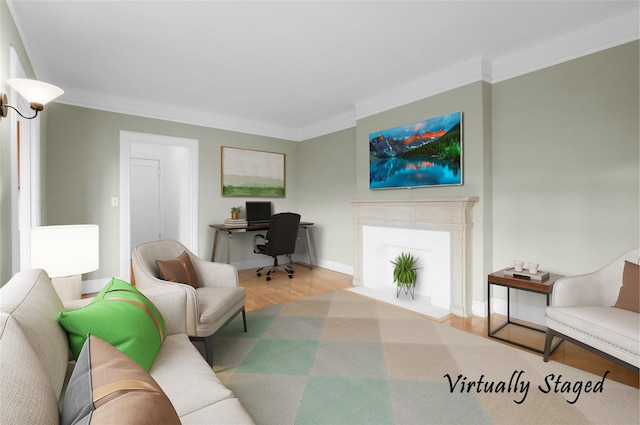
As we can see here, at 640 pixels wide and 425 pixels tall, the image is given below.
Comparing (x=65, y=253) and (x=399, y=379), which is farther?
(x=399, y=379)

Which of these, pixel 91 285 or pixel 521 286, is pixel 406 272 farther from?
pixel 91 285

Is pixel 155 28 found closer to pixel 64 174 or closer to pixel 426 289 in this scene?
pixel 64 174

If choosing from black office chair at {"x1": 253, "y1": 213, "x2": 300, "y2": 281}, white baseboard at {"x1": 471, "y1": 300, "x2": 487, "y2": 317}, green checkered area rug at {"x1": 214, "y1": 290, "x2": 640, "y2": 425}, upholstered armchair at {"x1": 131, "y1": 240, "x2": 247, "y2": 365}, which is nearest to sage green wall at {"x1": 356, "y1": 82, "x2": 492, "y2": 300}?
white baseboard at {"x1": 471, "y1": 300, "x2": 487, "y2": 317}

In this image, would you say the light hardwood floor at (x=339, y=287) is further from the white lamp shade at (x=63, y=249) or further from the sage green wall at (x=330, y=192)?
the white lamp shade at (x=63, y=249)

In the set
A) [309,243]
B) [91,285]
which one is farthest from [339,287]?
[91,285]

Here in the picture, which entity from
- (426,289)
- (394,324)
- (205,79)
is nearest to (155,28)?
(205,79)

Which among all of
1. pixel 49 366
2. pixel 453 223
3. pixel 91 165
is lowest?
pixel 49 366

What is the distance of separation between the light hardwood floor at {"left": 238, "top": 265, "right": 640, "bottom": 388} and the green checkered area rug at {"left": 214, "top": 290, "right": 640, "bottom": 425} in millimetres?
161

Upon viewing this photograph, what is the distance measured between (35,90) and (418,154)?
10.7 ft

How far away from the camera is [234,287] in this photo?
2701 mm

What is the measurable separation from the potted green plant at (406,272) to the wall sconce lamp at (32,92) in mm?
3338

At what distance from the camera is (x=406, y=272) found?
145 inches

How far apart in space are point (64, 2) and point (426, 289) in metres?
4.08

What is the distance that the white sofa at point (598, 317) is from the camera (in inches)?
71.2
